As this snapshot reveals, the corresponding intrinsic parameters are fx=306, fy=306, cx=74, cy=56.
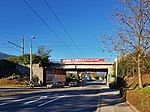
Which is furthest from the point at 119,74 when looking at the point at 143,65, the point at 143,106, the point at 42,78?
the point at 143,106

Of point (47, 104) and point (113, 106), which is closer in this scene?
point (113, 106)

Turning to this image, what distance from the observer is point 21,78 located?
7312 cm

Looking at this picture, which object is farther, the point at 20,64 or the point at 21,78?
the point at 20,64

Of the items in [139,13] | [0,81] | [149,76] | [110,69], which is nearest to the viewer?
[139,13]

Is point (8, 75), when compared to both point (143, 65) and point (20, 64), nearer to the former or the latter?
point (20, 64)

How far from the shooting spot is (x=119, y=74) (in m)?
71.7

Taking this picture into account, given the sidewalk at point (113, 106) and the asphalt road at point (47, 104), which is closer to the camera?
the sidewalk at point (113, 106)

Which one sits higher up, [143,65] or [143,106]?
[143,65]

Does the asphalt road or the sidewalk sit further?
the asphalt road

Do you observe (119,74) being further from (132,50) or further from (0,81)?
(132,50)

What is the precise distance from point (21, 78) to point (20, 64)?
10.4 m

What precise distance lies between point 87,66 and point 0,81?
24279 mm

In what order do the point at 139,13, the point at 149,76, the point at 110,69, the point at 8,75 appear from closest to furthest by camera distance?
the point at 139,13, the point at 149,76, the point at 8,75, the point at 110,69

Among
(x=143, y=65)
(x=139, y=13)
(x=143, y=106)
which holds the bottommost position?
(x=143, y=106)
